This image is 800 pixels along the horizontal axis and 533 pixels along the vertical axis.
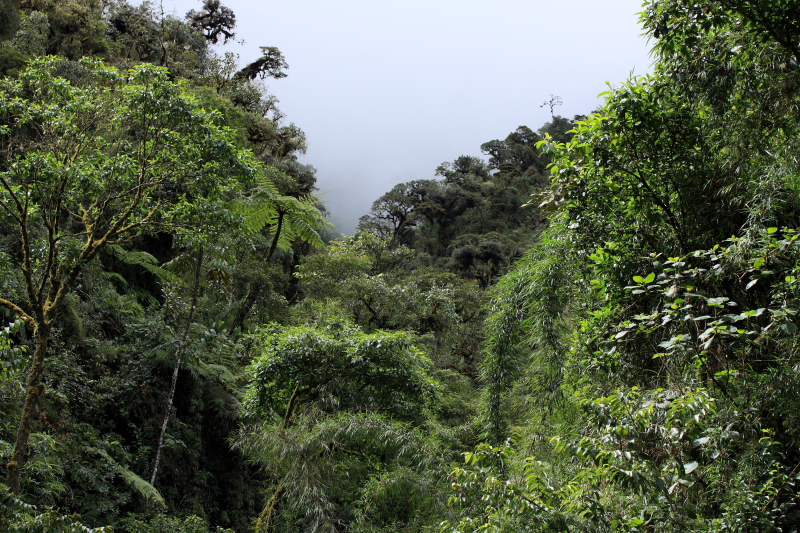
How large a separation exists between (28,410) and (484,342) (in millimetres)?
4406

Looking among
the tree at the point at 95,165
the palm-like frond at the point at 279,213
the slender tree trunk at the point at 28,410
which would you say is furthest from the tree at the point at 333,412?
the palm-like frond at the point at 279,213

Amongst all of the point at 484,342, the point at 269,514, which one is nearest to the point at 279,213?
the point at 484,342

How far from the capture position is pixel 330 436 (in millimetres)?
4965

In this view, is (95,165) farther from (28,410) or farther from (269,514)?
(269,514)

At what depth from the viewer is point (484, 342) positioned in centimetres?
587

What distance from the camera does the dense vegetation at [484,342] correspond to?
243cm

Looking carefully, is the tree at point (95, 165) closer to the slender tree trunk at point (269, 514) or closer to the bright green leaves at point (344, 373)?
the bright green leaves at point (344, 373)

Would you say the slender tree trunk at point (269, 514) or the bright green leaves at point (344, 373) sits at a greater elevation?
the bright green leaves at point (344, 373)

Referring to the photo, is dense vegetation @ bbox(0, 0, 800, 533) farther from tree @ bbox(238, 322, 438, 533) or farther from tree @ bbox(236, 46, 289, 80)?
tree @ bbox(236, 46, 289, 80)

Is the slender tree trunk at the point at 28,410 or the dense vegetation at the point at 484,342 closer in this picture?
the dense vegetation at the point at 484,342

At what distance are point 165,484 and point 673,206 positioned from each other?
835 cm

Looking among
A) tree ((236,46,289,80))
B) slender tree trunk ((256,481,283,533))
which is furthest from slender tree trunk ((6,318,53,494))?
tree ((236,46,289,80))

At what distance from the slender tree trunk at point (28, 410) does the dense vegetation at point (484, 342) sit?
0.06 feet

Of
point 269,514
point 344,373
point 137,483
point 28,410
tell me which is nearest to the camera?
point 28,410
